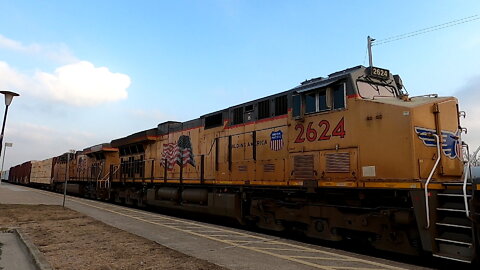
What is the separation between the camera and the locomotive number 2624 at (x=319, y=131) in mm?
8078

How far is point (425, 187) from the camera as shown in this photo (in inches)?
246

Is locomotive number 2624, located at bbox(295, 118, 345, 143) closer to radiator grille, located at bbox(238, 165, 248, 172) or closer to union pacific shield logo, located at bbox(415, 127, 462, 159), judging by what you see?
union pacific shield logo, located at bbox(415, 127, 462, 159)

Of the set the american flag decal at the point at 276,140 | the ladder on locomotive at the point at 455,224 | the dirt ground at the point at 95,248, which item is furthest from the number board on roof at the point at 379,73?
the dirt ground at the point at 95,248

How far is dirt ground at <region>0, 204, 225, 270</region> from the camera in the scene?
5914mm

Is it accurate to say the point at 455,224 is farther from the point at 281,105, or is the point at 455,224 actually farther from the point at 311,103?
the point at 281,105

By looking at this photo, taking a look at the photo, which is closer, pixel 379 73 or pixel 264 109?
pixel 379 73

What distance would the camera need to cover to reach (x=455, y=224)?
6.00 meters

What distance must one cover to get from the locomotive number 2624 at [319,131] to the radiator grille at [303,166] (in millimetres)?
449

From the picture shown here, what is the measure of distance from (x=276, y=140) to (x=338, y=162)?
2273mm

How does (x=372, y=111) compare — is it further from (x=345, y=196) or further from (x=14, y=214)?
(x=14, y=214)

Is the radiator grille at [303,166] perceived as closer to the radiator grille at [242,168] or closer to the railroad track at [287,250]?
the railroad track at [287,250]

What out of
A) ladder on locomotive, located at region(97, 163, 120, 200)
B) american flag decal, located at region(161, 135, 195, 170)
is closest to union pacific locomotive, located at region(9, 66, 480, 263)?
american flag decal, located at region(161, 135, 195, 170)

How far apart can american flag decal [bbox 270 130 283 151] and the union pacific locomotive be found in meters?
0.05

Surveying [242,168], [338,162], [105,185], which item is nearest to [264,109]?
[242,168]
